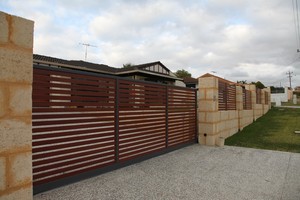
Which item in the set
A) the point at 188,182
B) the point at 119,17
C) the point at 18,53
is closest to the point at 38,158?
the point at 18,53

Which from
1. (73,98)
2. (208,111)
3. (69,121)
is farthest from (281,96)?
(69,121)

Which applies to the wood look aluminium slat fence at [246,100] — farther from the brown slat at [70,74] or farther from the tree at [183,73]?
the tree at [183,73]

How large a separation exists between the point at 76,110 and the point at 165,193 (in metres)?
2.25

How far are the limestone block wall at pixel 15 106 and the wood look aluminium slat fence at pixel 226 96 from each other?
8398 mm

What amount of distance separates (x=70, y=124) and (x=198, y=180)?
2.78 m

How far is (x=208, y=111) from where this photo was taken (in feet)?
30.0

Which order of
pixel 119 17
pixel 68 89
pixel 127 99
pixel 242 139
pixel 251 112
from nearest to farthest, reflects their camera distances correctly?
1. pixel 68 89
2. pixel 127 99
3. pixel 242 139
4. pixel 119 17
5. pixel 251 112

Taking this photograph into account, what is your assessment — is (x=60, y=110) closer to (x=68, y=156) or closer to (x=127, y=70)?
(x=68, y=156)

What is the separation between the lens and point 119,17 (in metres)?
11.1

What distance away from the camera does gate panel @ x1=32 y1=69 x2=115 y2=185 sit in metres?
3.90

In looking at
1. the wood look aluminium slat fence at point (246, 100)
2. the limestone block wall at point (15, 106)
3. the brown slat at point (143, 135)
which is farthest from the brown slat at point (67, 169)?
the wood look aluminium slat fence at point (246, 100)

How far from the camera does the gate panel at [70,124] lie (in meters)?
3.90

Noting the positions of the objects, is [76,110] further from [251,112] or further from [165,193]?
[251,112]

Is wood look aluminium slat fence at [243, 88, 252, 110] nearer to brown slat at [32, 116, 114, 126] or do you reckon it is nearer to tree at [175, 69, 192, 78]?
brown slat at [32, 116, 114, 126]
